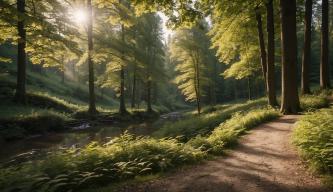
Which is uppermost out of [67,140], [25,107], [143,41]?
[143,41]

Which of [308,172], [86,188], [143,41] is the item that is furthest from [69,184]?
[143,41]

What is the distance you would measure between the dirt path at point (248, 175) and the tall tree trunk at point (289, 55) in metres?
6.20

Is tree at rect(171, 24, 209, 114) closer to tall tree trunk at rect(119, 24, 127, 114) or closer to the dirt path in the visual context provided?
tall tree trunk at rect(119, 24, 127, 114)

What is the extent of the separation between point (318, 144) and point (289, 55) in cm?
852

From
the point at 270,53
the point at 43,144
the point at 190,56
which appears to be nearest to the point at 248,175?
the point at 43,144

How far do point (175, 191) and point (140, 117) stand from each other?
85.5 ft

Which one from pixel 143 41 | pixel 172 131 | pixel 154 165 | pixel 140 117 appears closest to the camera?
pixel 154 165

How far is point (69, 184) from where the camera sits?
6246 millimetres

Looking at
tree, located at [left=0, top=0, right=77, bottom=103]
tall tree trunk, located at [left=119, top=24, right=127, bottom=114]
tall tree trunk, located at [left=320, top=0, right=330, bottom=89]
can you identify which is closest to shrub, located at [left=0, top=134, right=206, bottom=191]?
tree, located at [left=0, top=0, right=77, bottom=103]

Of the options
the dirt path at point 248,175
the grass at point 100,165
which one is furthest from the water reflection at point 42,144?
the dirt path at point 248,175

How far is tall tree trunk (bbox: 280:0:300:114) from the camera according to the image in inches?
570

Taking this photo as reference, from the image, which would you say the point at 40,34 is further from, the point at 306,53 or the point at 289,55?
the point at 306,53

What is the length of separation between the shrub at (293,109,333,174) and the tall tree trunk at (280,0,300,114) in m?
6.28

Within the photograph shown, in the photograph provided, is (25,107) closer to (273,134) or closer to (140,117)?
(140,117)
